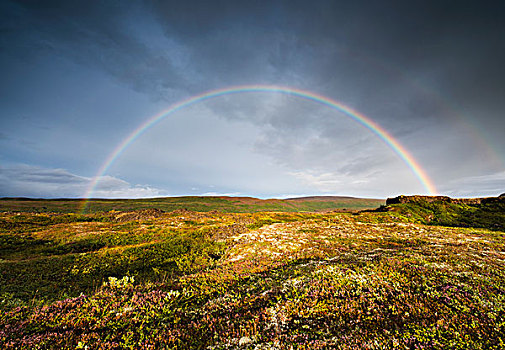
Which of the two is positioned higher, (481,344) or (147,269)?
(481,344)

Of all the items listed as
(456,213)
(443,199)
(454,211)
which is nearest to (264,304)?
(456,213)

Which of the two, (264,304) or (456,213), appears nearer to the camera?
(264,304)

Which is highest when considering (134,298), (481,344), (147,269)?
(481,344)

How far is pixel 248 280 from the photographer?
1177cm

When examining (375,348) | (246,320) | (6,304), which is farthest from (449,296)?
(6,304)

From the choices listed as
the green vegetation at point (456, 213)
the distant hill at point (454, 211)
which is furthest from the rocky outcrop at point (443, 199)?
the green vegetation at point (456, 213)

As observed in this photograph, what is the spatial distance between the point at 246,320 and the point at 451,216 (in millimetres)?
→ 55896

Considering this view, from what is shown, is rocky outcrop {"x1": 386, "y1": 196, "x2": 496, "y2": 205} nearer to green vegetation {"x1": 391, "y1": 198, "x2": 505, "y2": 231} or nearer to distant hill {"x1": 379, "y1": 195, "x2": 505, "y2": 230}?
distant hill {"x1": 379, "y1": 195, "x2": 505, "y2": 230}

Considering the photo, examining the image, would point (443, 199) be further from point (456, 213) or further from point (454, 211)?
point (456, 213)

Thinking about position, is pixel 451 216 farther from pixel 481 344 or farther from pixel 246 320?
pixel 246 320

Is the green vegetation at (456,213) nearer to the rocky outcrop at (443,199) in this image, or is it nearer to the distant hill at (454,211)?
the distant hill at (454,211)

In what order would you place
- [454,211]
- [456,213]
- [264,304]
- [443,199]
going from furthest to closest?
1. [443,199]
2. [454,211]
3. [456,213]
4. [264,304]

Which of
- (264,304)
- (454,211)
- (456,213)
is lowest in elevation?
(264,304)

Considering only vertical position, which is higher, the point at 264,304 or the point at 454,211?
the point at 454,211
